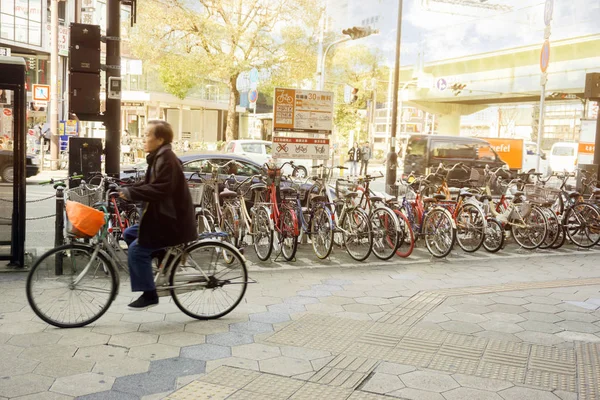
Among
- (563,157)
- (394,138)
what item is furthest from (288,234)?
(563,157)

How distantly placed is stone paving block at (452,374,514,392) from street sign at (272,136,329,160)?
20.3 ft

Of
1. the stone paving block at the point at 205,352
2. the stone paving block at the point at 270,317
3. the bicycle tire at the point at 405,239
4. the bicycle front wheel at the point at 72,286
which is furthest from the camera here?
the bicycle tire at the point at 405,239

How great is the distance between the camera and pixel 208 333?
16.2 ft

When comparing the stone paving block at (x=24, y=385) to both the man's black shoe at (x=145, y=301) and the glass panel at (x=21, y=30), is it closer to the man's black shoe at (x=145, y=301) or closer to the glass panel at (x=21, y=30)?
the man's black shoe at (x=145, y=301)

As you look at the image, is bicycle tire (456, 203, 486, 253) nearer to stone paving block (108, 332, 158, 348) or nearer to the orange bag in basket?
stone paving block (108, 332, 158, 348)

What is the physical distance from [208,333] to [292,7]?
76.1 feet

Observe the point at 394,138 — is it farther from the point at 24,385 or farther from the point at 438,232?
the point at 24,385

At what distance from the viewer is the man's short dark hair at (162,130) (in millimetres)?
4824

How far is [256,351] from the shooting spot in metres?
4.54

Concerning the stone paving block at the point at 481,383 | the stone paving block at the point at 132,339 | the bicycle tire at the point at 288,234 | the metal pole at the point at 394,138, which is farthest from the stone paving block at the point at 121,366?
the metal pole at the point at 394,138

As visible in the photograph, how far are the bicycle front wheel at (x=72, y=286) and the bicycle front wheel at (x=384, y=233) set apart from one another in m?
4.09

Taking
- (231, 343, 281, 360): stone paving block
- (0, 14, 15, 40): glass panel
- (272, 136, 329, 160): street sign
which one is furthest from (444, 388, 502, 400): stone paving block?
(0, 14, 15, 40): glass panel

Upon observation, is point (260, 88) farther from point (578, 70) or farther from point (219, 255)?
point (219, 255)

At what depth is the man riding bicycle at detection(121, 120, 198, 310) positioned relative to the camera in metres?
4.73
